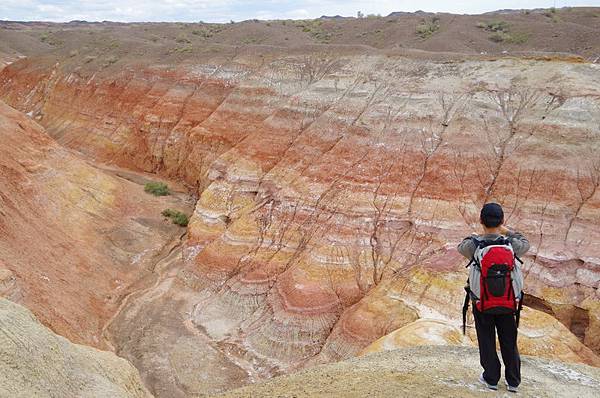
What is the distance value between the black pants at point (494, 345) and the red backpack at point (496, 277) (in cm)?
24

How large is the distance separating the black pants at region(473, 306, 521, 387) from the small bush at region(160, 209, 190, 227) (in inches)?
999

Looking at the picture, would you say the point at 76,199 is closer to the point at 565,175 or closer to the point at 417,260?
the point at 417,260

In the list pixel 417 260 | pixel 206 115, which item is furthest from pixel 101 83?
pixel 417 260

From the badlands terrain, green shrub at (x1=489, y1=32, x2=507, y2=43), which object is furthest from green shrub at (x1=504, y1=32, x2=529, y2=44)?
the badlands terrain

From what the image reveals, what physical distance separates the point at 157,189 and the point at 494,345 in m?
30.7

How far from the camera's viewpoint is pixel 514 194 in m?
20.7

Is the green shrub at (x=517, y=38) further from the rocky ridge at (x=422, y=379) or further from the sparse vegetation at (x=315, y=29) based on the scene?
the rocky ridge at (x=422, y=379)

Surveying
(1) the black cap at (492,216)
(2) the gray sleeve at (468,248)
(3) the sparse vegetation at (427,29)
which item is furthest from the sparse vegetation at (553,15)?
(2) the gray sleeve at (468,248)

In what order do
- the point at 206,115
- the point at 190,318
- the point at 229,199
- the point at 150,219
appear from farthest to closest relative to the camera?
1. the point at 206,115
2. the point at 150,219
3. the point at 229,199
4. the point at 190,318

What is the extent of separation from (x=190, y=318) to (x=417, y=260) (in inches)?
380

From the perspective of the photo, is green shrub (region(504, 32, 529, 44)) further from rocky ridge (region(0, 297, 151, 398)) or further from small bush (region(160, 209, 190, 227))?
rocky ridge (region(0, 297, 151, 398))

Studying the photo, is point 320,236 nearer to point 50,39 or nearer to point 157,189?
point 157,189

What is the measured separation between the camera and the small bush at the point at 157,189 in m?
34.5

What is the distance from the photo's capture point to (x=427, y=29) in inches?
2830
